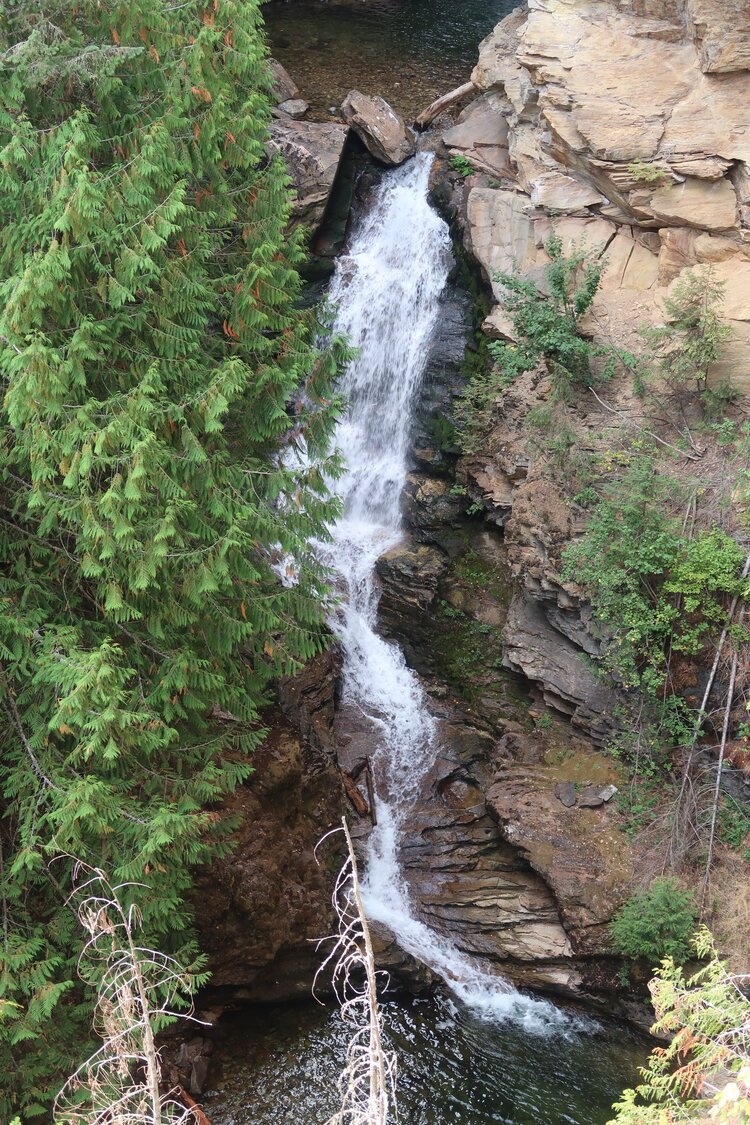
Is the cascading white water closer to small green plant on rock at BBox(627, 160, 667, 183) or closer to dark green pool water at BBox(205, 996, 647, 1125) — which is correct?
dark green pool water at BBox(205, 996, 647, 1125)

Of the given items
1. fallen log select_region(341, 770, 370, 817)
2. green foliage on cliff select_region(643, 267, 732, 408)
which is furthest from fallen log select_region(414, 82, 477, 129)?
fallen log select_region(341, 770, 370, 817)

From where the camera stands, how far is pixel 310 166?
15406 mm

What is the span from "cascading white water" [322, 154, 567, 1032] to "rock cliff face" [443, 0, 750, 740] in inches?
65.3

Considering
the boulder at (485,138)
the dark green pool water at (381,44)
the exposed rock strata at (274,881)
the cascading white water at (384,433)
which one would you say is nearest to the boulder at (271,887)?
the exposed rock strata at (274,881)

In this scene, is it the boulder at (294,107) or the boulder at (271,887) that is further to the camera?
the boulder at (294,107)

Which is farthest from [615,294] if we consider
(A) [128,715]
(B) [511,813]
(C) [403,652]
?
(A) [128,715]

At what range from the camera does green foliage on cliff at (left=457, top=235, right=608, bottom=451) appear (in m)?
12.3

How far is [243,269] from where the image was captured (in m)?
8.66

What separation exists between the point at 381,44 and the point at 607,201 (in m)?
9.56

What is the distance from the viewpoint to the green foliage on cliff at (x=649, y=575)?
10656 mm

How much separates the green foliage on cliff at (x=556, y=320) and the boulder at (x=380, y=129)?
459cm

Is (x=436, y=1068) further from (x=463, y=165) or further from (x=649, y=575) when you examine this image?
(x=463, y=165)

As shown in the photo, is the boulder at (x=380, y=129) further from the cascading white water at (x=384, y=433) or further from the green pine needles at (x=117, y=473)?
the green pine needles at (x=117, y=473)

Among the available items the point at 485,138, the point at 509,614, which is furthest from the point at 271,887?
the point at 485,138
